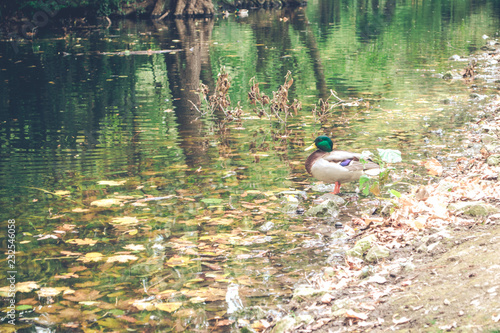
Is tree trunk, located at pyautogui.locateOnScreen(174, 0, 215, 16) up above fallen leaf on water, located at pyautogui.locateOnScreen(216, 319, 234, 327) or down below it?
above

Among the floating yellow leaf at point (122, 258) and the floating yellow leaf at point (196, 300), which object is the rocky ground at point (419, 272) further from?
the floating yellow leaf at point (122, 258)

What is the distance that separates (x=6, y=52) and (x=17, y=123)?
12.8 meters

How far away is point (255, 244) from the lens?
5172 millimetres

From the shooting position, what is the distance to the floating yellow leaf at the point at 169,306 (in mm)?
4141

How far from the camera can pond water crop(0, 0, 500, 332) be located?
4398mm

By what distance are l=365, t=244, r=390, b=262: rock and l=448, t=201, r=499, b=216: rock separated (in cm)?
83

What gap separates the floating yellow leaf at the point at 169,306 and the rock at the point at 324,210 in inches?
83.0

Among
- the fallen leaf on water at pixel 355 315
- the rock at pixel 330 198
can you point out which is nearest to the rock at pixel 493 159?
the rock at pixel 330 198

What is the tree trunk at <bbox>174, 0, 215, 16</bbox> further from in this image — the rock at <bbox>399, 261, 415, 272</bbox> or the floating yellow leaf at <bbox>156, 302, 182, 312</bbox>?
the rock at <bbox>399, 261, 415, 272</bbox>

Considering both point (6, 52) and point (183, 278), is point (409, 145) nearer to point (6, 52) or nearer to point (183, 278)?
point (183, 278)

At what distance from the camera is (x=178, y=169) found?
297 inches

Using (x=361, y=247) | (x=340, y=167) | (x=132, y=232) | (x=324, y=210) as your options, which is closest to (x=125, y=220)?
(x=132, y=232)

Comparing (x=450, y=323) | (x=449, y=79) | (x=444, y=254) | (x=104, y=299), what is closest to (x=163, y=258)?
(x=104, y=299)

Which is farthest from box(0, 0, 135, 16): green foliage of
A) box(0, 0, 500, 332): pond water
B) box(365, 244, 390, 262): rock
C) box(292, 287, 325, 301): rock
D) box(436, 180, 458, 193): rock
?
box(292, 287, 325, 301): rock
